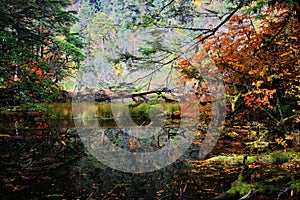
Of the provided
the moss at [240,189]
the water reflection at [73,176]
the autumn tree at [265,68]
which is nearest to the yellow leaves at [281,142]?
the autumn tree at [265,68]

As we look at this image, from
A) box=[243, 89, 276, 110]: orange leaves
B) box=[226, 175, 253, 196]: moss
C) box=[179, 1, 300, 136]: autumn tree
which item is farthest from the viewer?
box=[243, 89, 276, 110]: orange leaves

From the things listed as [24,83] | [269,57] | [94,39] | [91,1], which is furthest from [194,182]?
[91,1]

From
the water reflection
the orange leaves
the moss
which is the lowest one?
the water reflection

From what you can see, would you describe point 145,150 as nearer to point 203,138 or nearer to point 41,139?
point 203,138

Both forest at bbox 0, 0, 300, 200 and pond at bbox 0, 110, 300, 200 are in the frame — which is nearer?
pond at bbox 0, 110, 300, 200

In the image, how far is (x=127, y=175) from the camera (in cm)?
434

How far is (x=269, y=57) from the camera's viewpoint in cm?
508

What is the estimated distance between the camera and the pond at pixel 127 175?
11.0ft

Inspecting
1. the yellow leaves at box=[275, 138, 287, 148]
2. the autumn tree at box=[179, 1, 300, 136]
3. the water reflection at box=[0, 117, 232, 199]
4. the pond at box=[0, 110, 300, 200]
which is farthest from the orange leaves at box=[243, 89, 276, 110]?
the water reflection at box=[0, 117, 232, 199]

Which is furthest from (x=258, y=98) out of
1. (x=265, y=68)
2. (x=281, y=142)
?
(x=281, y=142)

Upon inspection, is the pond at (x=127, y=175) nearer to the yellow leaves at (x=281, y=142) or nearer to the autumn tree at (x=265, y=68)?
the yellow leaves at (x=281, y=142)

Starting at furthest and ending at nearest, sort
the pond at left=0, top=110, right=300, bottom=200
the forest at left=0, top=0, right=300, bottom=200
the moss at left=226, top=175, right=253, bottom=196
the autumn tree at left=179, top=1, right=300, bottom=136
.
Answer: the autumn tree at left=179, top=1, right=300, bottom=136
the forest at left=0, top=0, right=300, bottom=200
the pond at left=0, top=110, right=300, bottom=200
the moss at left=226, top=175, right=253, bottom=196

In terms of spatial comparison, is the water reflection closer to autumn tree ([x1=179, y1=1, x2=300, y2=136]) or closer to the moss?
the moss

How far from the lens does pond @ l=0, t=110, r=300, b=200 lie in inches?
132
